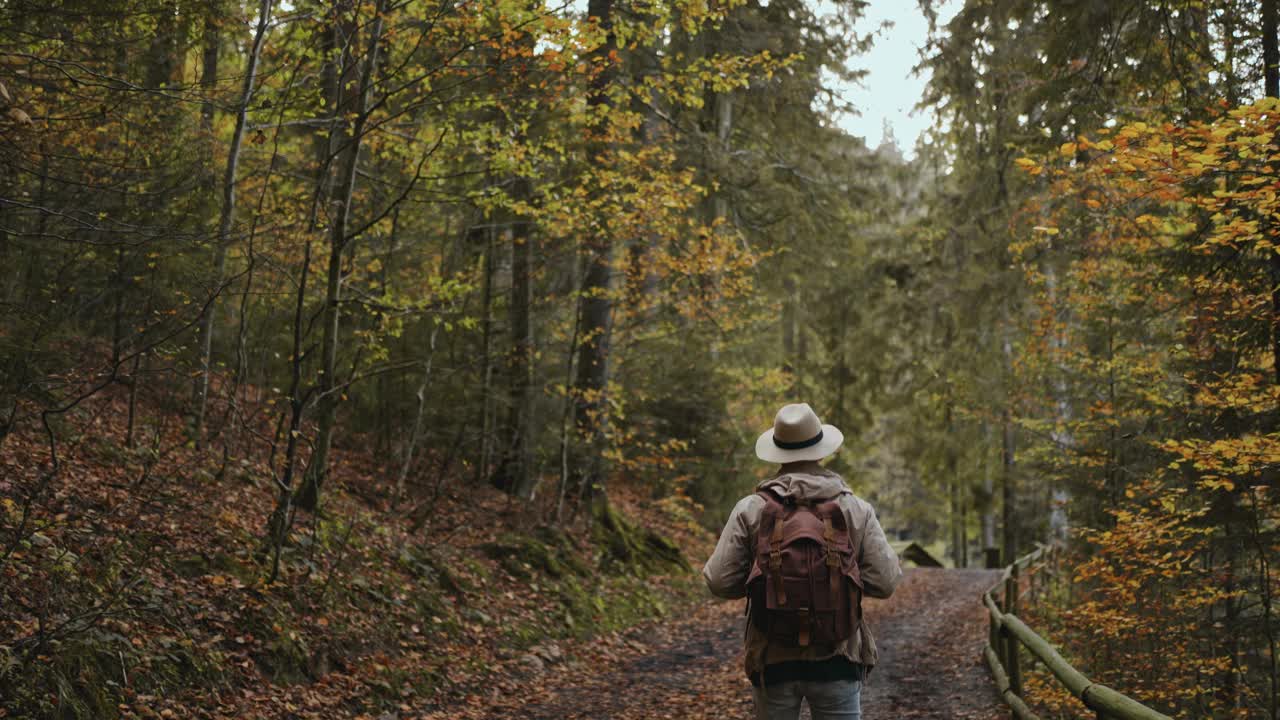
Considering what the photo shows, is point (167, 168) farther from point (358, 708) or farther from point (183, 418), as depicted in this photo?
point (358, 708)

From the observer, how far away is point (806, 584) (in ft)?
12.4

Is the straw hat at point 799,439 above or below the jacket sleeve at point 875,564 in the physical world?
above

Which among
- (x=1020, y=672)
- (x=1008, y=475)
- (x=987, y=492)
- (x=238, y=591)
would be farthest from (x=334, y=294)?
(x=987, y=492)

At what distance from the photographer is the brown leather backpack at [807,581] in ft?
12.4

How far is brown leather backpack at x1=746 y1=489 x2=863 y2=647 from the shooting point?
3.79 m

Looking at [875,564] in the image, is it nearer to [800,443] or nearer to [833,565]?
[833,565]

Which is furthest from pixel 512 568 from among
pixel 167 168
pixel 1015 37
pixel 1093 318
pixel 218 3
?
pixel 1015 37

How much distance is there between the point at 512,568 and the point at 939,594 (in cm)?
984

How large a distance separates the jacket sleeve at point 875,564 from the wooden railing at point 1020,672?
127 centimetres

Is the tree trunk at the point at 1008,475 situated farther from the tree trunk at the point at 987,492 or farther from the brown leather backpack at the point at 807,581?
the brown leather backpack at the point at 807,581

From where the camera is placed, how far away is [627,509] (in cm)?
1855

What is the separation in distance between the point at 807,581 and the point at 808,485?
0.45 metres

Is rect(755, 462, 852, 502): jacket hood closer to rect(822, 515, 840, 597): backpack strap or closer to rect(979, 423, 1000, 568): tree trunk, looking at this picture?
rect(822, 515, 840, 597): backpack strap

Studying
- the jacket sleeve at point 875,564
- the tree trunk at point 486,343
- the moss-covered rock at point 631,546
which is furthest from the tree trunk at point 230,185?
the moss-covered rock at point 631,546
